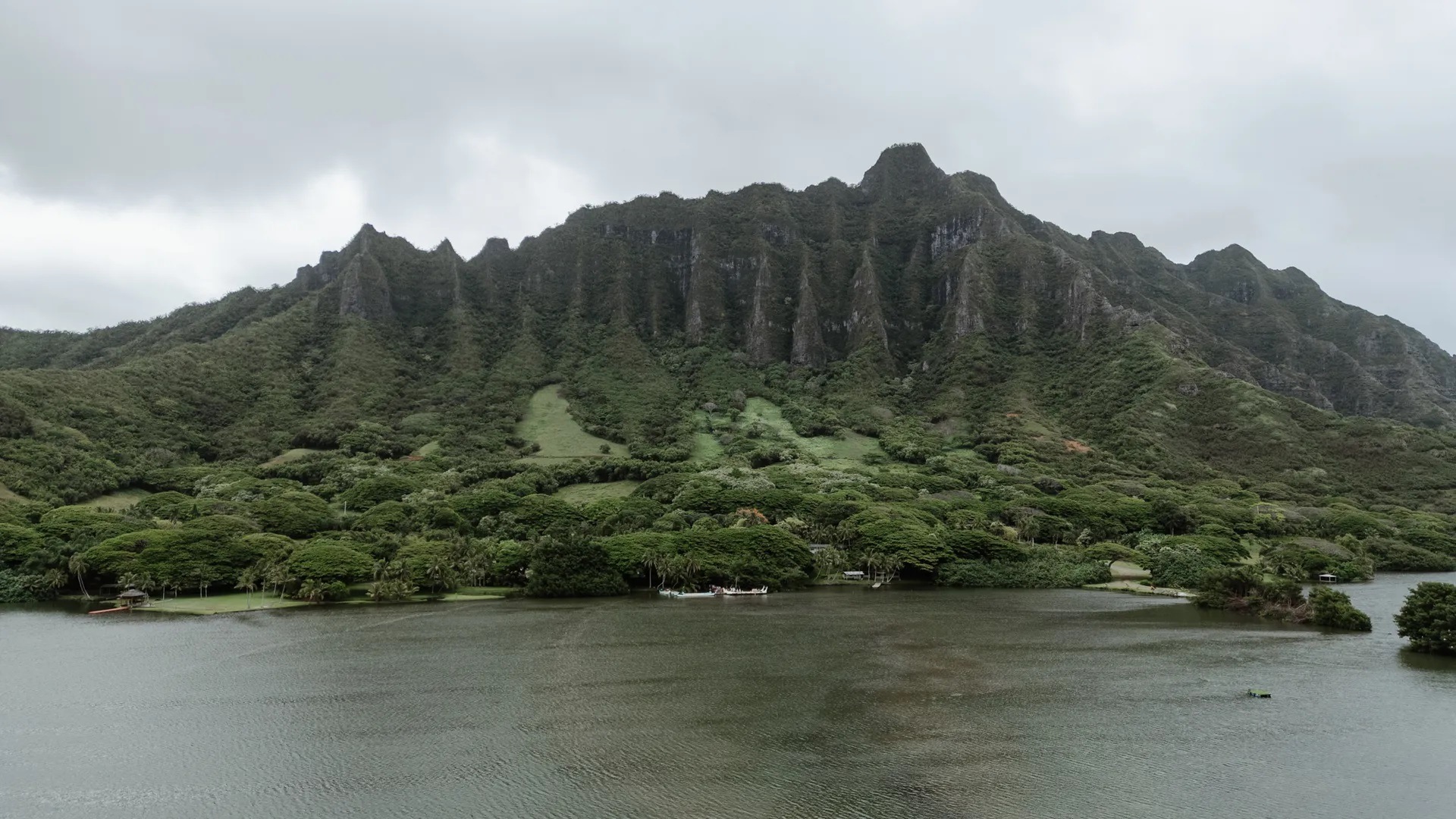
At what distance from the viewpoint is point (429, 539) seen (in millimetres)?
99188

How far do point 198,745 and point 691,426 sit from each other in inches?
5548

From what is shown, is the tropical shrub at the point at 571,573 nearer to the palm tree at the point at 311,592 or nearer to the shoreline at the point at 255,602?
the shoreline at the point at 255,602

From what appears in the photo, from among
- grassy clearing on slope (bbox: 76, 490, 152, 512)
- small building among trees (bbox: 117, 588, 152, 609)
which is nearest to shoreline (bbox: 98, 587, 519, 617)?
small building among trees (bbox: 117, 588, 152, 609)

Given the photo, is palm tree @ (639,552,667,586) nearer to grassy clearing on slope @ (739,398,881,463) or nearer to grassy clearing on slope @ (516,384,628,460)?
grassy clearing on slope @ (516,384,628,460)

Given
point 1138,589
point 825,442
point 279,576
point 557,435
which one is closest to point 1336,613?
point 1138,589

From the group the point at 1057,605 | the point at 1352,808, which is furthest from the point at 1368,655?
the point at 1352,808

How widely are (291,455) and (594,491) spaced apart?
6115cm

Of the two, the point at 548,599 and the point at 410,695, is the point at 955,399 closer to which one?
the point at 548,599

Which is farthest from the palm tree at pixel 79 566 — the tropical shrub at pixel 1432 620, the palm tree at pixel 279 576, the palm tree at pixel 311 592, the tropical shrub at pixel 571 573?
the tropical shrub at pixel 1432 620

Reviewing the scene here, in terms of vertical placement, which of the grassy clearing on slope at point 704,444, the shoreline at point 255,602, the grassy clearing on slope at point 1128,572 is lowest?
the shoreline at point 255,602

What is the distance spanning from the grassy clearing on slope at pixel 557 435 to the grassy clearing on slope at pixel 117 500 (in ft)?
202

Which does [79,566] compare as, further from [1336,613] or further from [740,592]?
[1336,613]

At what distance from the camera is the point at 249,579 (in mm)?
82688

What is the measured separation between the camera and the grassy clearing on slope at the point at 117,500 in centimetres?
11260
